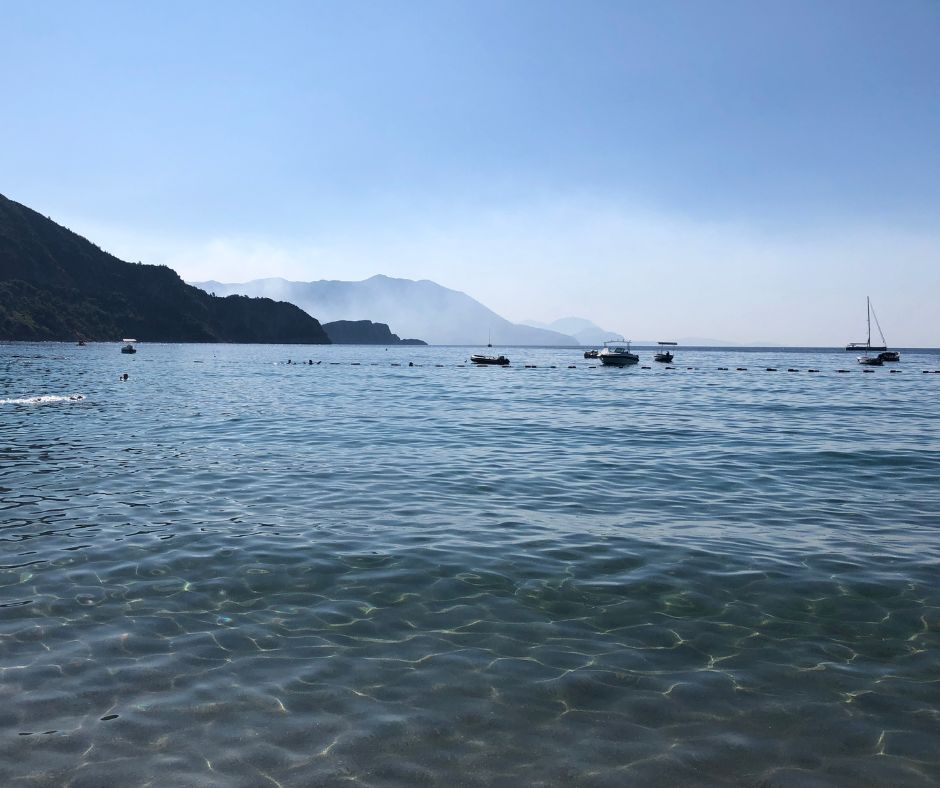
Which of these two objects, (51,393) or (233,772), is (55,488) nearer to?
(233,772)

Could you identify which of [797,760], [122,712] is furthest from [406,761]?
[797,760]

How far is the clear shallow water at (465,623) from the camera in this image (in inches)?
239

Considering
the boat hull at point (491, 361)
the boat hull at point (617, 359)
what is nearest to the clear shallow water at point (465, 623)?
the boat hull at point (617, 359)

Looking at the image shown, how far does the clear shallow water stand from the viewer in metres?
6.07

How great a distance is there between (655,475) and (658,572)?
9.25 metres

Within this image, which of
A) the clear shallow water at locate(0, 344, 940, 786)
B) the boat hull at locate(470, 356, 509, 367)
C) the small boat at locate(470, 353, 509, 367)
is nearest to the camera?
the clear shallow water at locate(0, 344, 940, 786)

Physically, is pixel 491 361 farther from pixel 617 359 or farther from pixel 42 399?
→ pixel 42 399

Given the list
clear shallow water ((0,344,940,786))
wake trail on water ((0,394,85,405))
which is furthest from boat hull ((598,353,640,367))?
clear shallow water ((0,344,940,786))

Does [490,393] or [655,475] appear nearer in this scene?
[655,475]

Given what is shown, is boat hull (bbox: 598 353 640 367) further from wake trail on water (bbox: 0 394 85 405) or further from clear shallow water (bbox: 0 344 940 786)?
clear shallow water (bbox: 0 344 940 786)

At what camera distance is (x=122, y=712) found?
662 cm

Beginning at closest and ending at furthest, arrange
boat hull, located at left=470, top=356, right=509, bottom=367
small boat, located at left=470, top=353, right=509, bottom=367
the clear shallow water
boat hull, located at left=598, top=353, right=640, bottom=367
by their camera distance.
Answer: the clear shallow water → boat hull, located at left=598, top=353, right=640, bottom=367 → small boat, located at left=470, top=353, right=509, bottom=367 → boat hull, located at left=470, top=356, right=509, bottom=367

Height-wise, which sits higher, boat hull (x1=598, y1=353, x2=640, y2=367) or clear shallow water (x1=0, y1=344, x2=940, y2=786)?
boat hull (x1=598, y1=353, x2=640, y2=367)

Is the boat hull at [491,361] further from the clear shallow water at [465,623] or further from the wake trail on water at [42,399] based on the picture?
the clear shallow water at [465,623]
